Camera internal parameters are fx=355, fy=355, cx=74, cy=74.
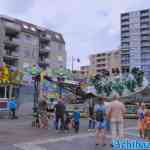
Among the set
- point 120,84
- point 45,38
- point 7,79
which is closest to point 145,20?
point 45,38

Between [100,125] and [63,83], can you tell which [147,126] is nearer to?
[100,125]

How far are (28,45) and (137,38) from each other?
89.4m

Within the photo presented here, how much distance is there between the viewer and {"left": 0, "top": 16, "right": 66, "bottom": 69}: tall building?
200 feet

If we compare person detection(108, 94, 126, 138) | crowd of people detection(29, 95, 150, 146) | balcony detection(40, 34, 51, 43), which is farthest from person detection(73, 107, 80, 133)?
balcony detection(40, 34, 51, 43)

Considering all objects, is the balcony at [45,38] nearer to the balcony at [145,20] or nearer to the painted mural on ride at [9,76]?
the painted mural on ride at [9,76]

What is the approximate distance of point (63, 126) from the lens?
55.7 feet

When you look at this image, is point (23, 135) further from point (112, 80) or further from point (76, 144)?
point (112, 80)

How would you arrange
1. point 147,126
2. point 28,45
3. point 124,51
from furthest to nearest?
point 124,51, point 28,45, point 147,126

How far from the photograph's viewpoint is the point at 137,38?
486 ft

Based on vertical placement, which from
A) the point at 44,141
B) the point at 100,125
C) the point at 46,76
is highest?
the point at 46,76

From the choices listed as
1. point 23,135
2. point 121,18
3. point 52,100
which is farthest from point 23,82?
point 121,18

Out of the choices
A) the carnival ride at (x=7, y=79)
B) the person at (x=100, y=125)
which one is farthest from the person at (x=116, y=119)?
the carnival ride at (x=7, y=79)

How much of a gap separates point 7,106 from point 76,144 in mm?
14830

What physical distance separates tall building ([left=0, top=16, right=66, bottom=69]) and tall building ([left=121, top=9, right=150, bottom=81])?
238ft
